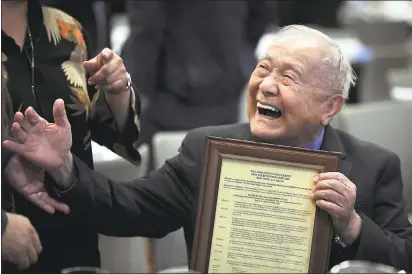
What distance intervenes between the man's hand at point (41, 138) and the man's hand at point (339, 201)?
50 cm

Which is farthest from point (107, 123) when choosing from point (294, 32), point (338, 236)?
point (338, 236)

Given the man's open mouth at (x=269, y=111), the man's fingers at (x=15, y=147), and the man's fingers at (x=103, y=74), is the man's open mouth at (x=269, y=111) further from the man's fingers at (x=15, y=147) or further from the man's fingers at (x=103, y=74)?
the man's fingers at (x=15, y=147)

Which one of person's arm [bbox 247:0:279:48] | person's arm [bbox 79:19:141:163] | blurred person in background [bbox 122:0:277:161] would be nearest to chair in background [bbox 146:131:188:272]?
person's arm [bbox 79:19:141:163]

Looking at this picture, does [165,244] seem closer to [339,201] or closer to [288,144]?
[288,144]

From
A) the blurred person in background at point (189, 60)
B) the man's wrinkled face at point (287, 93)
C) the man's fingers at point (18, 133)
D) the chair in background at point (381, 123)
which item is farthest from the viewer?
the blurred person in background at point (189, 60)

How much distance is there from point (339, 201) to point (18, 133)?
620 mm

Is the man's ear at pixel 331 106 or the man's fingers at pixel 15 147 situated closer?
the man's fingers at pixel 15 147

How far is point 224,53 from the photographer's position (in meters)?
3.30

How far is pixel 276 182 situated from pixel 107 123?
1.68ft

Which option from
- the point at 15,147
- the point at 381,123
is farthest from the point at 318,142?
the point at 381,123

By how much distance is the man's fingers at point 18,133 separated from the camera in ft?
5.01

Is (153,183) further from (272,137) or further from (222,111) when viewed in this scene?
(222,111)

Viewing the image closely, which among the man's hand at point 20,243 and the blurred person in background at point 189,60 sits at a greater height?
the blurred person in background at point 189,60

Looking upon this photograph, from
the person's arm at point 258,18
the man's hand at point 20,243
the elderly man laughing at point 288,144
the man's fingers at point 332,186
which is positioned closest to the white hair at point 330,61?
the elderly man laughing at point 288,144
